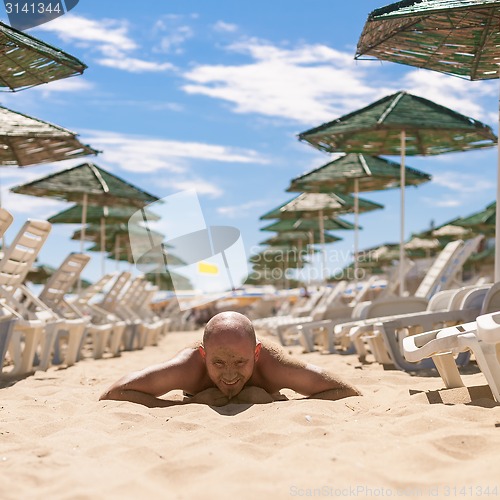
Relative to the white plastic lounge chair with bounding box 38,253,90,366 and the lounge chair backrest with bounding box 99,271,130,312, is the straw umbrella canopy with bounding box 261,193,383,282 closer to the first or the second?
the lounge chair backrest with bounding box 99,271,130,312

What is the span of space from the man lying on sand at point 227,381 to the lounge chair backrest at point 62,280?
11.8 ft

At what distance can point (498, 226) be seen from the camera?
5.44 m

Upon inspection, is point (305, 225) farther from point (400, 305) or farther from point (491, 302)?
point (491, 302)

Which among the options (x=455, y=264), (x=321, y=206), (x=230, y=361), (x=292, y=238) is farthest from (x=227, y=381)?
(x=292, y=238)

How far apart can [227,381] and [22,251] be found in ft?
8.84

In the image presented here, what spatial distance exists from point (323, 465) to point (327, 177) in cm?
928

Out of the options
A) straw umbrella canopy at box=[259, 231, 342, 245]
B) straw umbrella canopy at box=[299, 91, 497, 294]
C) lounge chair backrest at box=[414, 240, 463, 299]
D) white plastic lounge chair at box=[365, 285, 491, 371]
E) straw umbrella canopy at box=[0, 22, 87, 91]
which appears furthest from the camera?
straw umbrella canopy at box=[259, 231, 342, 245]

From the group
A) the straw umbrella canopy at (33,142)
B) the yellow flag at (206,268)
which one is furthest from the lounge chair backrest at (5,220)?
the yellow flag at (206,268)

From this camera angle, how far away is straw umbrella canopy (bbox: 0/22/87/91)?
5.54m

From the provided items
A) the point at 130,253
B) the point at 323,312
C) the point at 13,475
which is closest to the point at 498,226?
the point at 323,312

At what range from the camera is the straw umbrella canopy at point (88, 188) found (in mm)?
10594

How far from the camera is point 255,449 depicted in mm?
2232

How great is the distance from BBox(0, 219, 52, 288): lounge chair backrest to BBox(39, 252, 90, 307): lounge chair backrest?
133 centimetres

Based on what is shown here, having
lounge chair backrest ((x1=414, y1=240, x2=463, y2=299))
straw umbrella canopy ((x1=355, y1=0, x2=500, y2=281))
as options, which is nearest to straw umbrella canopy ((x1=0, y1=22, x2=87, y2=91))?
straw umbrella canopy ((x1=355, y1=0, x2=500, y2=281))
